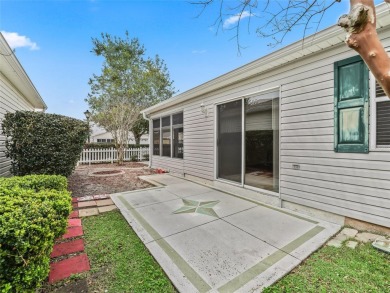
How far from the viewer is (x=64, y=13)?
6.11 metres

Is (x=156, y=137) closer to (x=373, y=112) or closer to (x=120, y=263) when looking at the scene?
(x=120, y=263)

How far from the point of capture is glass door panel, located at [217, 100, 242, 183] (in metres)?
4.68

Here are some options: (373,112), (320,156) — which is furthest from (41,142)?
(373,112)

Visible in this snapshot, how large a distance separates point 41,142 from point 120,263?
161 inches

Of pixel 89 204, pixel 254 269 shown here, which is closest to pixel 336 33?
pixel 254 269

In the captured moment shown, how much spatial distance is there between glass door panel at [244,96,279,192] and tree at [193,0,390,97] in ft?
A: 5.16

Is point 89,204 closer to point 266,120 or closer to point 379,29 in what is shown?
point 266,120

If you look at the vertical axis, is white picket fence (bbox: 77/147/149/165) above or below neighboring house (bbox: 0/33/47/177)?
below

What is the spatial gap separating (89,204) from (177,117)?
14.0ft

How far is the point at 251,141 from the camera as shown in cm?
437

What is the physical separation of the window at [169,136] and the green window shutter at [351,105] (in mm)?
4764

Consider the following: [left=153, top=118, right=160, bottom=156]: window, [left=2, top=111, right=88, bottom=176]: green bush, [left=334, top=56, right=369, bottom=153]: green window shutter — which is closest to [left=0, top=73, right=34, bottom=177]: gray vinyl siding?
[left=2, top=111, right=88, bottom=176]: green bush

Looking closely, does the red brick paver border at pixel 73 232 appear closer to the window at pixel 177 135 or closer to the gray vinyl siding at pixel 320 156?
the gray vinyl siding at pixel 320 156

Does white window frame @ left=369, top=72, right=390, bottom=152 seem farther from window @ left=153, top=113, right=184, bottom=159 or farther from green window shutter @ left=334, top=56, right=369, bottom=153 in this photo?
window @ left=153, top=113, right=184, bottom=159
